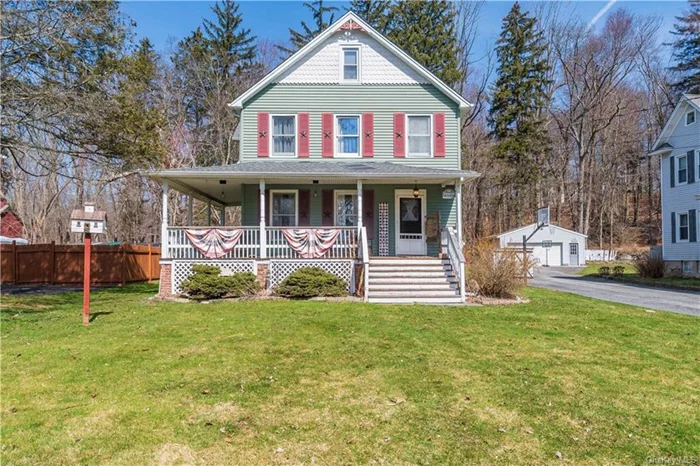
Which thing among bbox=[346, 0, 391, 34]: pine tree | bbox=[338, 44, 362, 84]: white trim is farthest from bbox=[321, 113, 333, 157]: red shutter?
bbox=[346, 0, 391, 34]: pine tree

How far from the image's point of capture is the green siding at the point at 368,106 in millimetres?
14773

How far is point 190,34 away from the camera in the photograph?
98.8 ft

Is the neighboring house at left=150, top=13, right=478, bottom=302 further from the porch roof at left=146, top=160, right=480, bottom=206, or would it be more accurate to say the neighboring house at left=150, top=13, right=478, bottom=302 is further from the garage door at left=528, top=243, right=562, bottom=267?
the garage door at left=528, top=243, right=562, bottom=267

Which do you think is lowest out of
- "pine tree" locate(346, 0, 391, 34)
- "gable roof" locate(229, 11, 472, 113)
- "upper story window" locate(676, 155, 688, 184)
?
"upper story window" locate(676, 155, 688, 184)

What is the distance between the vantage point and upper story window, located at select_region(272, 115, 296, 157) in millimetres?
14836

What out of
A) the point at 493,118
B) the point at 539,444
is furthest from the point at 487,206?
the point at 539,444

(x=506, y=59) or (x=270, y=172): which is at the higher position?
(x=506, y=59)

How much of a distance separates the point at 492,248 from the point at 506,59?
2874 cm

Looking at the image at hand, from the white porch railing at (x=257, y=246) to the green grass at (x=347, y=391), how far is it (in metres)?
3.98

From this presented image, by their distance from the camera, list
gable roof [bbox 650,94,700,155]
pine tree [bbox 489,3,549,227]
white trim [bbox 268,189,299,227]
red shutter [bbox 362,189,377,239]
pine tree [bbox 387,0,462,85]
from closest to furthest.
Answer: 1. white trim [bbox 268,189,299,227]
2. red shutter [bbox 362,189,377,239]
3. gable roof [bbox 650,94,700,155]
4. pine tree [bbox 387,0,462,85]
5. pine tree [bbox 489,3,549,227]

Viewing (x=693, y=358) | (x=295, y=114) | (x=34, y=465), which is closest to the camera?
(x=34, y=465)

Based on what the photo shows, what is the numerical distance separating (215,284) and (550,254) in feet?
101

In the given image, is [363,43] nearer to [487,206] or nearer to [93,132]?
[93,132]

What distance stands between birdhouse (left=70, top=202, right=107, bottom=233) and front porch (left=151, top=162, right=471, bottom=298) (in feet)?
10.9
